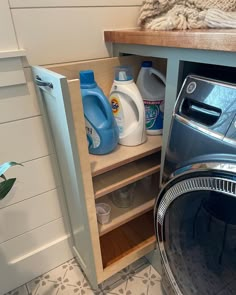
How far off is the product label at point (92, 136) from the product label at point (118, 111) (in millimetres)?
119

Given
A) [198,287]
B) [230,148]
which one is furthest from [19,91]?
[198,287]

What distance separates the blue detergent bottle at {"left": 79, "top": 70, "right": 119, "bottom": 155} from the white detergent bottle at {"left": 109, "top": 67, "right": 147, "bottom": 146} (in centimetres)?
6

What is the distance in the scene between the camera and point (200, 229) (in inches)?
30.1

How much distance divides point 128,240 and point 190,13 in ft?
3.65

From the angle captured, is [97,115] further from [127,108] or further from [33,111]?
[33,111]

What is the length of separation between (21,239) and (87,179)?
634mm

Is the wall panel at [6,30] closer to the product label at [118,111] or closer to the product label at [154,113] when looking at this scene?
the product label at [118,111]

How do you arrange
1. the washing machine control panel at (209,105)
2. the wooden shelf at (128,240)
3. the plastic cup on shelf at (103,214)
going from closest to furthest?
the washing machine control panel at (209,105), the plastic cup on shelf at (103,214), the wooden shelf at (128,240)

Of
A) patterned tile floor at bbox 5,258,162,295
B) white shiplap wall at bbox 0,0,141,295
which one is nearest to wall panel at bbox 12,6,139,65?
white shiplap wall at bbox 0,0,141,295

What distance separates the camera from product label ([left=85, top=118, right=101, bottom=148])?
2.89ft

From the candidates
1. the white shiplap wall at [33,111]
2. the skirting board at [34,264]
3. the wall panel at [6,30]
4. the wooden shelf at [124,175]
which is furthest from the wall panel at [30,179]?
the wall panel at [6,30]

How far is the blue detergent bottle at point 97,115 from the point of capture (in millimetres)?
838

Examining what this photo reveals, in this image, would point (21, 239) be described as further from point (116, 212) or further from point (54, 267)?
point (116, 212)

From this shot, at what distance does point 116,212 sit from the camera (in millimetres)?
1123
